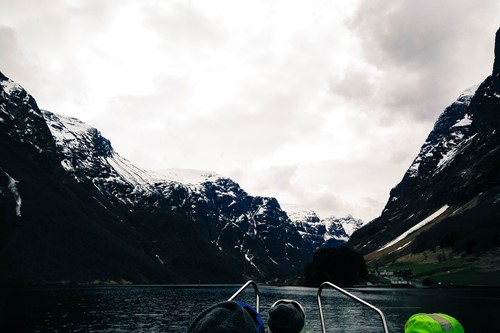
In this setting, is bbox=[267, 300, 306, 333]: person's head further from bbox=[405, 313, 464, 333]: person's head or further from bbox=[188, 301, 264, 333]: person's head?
bbox=[188, 301, 264, 333]: person's head

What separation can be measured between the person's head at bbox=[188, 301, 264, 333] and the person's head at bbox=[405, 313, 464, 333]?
88.9 inches

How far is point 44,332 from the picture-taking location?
68.4 metres

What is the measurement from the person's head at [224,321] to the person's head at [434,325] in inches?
88.9

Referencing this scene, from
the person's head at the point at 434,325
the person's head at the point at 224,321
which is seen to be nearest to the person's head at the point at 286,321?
the person's head at the point at 434,325

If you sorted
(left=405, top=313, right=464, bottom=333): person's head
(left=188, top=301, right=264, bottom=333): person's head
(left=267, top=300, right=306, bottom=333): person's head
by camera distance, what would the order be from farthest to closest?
1. (left=267, top=300, right=306, bottom=333): person's head
2. (left=405, top=313, right=464, bottom=333): person's head
3. (left=188, top=301, right=264, bottom=333): person's head

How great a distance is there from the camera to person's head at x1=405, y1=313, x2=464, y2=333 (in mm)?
5586

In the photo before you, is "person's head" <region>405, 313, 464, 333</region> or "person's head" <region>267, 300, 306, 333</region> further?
"person's head" <region>267, 300, 306, 333</region>

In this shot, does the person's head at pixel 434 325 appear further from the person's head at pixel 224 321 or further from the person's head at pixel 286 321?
the person's head at pixel 224 321

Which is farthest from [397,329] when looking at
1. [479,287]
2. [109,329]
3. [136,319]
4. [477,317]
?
[479,287]

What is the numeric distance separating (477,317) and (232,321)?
8877 centimetres

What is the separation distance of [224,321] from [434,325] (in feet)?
9.06

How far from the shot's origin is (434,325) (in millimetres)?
5633

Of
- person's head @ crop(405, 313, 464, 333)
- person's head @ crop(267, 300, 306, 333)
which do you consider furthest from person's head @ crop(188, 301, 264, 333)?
person's head @ crop(405, 313, 464, 333)

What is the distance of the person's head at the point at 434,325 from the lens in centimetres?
559
